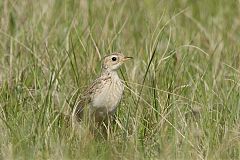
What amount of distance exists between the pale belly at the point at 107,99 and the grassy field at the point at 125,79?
14cm

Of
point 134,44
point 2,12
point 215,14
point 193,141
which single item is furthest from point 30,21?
point 193,141

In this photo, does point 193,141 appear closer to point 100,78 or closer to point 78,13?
point 100,78

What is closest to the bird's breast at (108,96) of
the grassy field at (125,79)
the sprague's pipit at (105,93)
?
the sprague's pipit at (105,93)

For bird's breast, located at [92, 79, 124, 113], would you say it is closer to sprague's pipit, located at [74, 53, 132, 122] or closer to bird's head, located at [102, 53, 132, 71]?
sprague's pipit, located at [74, 53, 132, 122]

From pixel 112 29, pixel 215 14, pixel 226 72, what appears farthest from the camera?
pixel 215 14

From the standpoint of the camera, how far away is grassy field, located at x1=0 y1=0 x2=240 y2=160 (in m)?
6.29

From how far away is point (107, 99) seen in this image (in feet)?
23.3

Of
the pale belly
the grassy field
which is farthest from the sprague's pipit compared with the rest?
the grassy field

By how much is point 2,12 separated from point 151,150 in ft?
11.4

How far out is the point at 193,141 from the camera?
6.34 meters

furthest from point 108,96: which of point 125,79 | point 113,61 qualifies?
point 125,79

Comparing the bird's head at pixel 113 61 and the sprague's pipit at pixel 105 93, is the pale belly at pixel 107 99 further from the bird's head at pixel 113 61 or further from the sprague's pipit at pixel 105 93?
the bird's head at pixel 113 61

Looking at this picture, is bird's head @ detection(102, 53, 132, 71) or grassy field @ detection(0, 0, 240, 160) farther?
bird's head @ detection(102, 53, 132, 71)

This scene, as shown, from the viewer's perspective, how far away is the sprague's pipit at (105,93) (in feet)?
23.3
